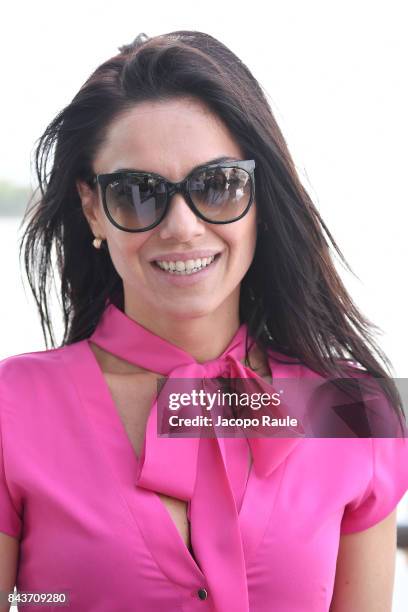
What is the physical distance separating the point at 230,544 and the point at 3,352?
2665mm

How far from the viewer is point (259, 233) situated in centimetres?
184

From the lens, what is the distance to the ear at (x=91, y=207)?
1.80 m

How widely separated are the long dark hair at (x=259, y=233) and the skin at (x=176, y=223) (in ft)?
0.12

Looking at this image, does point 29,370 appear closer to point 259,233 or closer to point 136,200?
point 136,200

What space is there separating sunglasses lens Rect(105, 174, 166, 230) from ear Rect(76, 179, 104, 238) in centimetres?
13

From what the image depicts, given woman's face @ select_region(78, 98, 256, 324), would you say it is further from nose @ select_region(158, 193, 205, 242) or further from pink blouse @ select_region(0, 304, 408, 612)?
pink blouse @ select_region(0, 304, 408, 612)

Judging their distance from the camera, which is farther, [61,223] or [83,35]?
[83,35]

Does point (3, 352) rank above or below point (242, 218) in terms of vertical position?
below

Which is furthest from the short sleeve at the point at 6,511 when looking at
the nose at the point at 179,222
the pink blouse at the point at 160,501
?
the nose at the point at 179,222

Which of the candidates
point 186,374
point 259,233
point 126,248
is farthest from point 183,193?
point 186,374

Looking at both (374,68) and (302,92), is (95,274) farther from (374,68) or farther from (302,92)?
(374,68)

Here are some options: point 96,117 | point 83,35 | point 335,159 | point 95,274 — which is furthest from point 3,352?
point 96,117

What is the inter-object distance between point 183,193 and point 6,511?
67 centimetres

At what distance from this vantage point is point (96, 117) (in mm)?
1745
